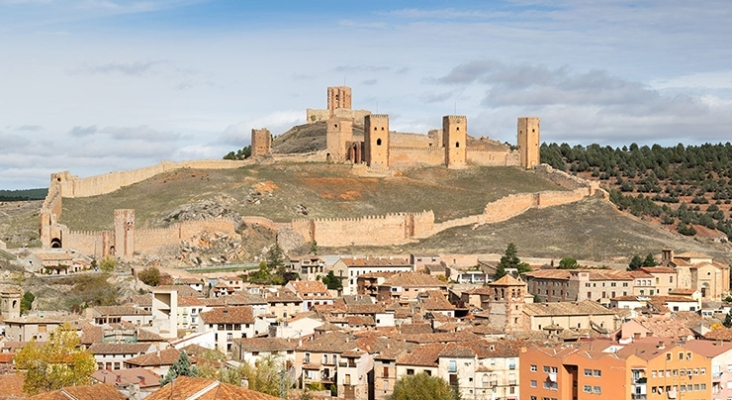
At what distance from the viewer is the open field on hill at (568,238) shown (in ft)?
265

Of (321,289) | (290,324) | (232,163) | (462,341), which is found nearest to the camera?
(462,341)

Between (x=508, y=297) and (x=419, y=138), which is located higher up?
(x=419, y=138)

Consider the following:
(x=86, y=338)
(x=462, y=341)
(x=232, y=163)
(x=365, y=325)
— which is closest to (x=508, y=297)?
(x=365, y=325)

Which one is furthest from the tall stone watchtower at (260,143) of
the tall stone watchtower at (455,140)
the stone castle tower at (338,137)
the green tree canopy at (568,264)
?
the green tree canopy at (568,264)

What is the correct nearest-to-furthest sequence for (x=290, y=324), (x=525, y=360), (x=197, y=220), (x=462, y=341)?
(x=525, y=360) < (x=462, y=341) < (x=290, y=324) < (x=197, y=220)

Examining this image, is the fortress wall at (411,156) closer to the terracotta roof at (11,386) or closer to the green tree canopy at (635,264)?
the green tree canopy at (635,264)

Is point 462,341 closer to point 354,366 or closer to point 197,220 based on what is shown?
point 354,366

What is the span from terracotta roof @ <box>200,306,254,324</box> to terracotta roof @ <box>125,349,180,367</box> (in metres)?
7.50

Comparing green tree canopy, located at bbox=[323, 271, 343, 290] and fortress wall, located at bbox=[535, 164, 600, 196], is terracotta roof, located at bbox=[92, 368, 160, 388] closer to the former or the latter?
green tree canopy, located at bbox=[323, 271, 343, 290]

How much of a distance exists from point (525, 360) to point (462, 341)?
131 inches

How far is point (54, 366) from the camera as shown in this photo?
38.8 metres

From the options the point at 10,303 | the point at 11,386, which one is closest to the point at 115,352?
the point at 11,386

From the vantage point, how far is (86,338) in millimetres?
49594

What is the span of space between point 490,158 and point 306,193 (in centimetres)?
1761
